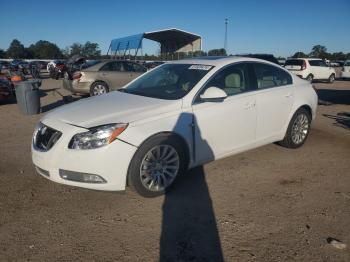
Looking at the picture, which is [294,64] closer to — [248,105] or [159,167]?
[248,105]

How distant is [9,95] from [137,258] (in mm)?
11002

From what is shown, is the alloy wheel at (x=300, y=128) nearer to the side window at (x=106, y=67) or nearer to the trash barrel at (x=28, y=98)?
the trash barrel at (x=28, y=98)

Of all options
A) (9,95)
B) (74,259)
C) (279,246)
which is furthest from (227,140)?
(9,95)

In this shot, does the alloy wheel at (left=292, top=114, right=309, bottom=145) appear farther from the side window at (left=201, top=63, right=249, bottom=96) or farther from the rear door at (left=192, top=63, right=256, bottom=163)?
the side window at (left=201, top=63, right=249, bottom=96)

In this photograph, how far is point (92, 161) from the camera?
139 inches

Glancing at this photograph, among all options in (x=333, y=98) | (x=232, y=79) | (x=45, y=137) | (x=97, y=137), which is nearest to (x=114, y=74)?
(x=232, y=79)

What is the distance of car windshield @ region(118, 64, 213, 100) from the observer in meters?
4.43

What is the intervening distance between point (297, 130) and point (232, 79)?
182 cm

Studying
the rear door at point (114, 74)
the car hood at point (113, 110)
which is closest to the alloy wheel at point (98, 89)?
the rear door at point (114, 74)

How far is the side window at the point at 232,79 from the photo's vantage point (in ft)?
15.0

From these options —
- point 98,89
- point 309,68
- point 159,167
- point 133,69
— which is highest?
point 133,69

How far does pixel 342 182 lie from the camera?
455cm

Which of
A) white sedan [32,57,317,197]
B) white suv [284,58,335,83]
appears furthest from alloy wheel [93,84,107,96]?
white suv [284,58,335,83]

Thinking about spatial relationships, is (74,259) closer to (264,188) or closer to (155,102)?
(155,102)
